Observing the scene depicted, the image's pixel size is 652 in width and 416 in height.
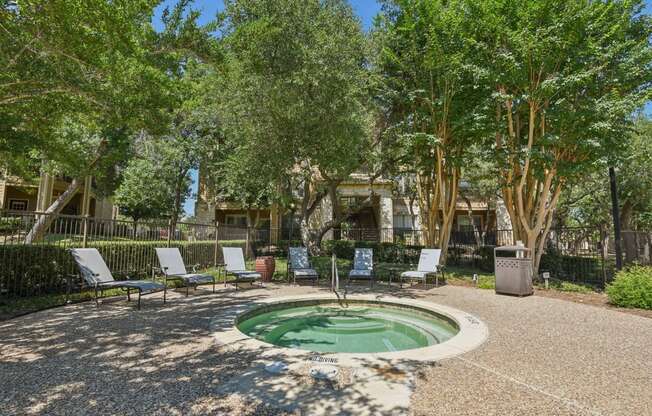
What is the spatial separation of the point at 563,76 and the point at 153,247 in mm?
13080

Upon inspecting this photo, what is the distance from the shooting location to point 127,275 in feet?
31.9

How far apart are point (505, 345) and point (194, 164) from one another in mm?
24940

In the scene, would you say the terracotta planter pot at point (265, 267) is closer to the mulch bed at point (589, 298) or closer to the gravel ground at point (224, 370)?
the gravel ground at point (224, 370)

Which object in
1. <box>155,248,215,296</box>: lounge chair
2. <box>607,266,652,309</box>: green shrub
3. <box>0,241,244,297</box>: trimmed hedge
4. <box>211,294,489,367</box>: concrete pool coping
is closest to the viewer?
<box>211,294,489,367</box>: concrete pool coping

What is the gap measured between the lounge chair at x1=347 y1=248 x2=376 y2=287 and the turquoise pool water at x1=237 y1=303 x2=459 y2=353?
1.90 metres

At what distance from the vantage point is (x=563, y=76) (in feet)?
31.6

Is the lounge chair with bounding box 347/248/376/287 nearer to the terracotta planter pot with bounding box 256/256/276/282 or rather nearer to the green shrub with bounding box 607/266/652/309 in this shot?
the terracotta planter pot with bounding box 256/256/276/282

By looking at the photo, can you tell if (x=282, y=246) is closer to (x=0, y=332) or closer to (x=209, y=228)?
(x=209, y=228)

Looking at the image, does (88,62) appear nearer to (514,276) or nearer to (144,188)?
(514,276)

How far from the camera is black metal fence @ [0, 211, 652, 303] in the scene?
24.1 feet

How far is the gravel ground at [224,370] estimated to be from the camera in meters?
3.13

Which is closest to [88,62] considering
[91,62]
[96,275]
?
[91,62]

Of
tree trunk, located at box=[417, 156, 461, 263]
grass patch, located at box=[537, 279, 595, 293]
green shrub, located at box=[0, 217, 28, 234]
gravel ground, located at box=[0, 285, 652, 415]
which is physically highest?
tree trunk, located at box=[417, 156, 461, 263]

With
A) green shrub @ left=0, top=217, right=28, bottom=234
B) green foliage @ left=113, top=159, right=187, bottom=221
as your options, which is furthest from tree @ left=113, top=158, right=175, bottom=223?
green shrub @ left=0, top=217, right=28, bottom=234
